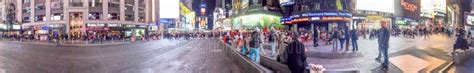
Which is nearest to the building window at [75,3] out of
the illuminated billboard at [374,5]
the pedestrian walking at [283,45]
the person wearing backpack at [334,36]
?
the pedestrian walking at [283,45]

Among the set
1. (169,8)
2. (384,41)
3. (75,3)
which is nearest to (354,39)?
(384,41)

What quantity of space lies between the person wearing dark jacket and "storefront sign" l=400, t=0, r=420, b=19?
76 centimetres

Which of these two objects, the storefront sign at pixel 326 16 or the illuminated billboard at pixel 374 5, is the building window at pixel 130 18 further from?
the illuminated billboard at pixel 374 5

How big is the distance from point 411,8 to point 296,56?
90cm

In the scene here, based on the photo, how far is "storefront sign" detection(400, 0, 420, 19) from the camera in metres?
2.71

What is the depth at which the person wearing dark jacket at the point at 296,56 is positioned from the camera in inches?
127

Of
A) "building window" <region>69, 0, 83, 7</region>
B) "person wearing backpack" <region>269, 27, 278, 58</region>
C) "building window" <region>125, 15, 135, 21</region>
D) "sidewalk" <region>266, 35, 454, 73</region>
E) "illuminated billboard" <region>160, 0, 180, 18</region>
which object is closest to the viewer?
"sidewalk" <region>266, 35, 454, 73</region>

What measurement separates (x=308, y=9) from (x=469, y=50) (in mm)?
1421


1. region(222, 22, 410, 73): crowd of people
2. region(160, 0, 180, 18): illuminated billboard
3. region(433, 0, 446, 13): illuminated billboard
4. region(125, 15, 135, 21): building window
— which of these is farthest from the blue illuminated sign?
region(160, 0, 180, 18): illuminated billboard

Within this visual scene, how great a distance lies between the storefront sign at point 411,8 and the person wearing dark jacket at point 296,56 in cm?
76

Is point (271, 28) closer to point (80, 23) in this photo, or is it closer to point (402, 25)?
point (402, 25)

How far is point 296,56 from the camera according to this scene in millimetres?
3322

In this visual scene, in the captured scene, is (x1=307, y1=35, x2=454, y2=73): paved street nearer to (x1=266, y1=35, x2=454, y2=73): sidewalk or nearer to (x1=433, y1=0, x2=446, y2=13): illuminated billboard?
(x1=266, y1=35, x2=454, y2=73): sidewalk

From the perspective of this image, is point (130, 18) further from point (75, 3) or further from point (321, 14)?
point (321, 14)
